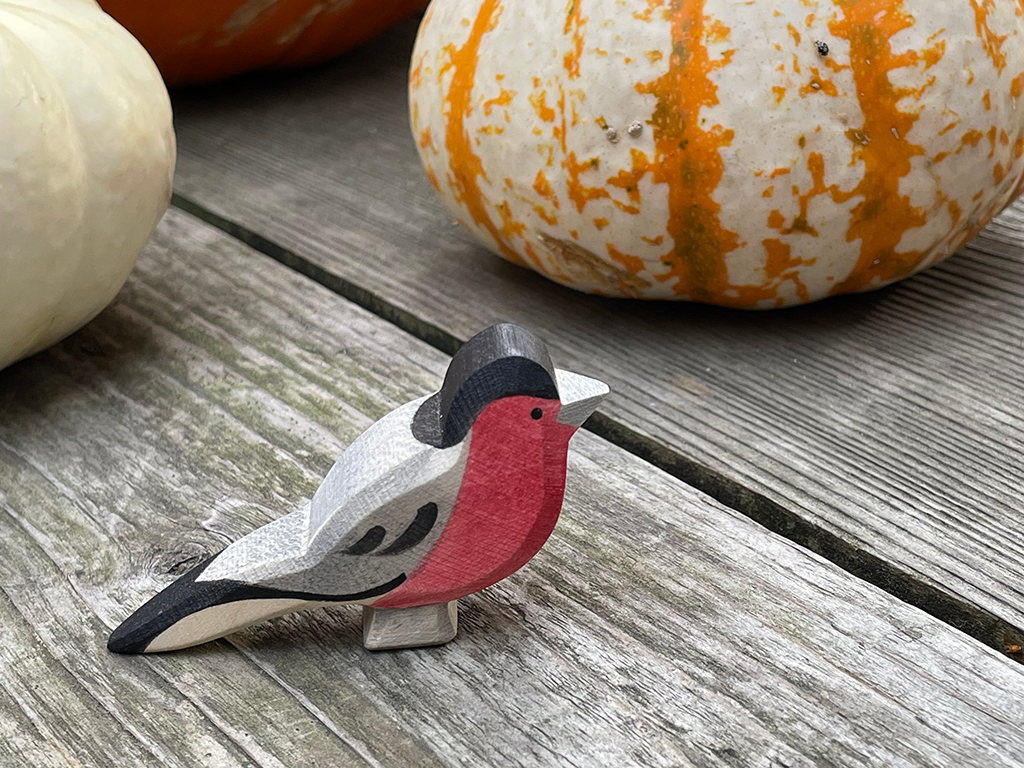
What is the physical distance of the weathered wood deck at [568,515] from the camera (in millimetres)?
709

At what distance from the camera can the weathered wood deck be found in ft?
2.33

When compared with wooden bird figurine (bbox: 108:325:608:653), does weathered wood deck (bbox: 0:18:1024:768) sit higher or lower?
lower

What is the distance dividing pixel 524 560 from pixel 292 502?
278 mm

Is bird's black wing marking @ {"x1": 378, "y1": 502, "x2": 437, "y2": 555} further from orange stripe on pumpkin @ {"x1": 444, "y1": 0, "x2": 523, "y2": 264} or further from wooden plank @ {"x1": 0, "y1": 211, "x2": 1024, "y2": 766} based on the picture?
orange stripe on pumpkin @ {"x1": 444, "y1": 0, "x2": 523, "y2": 264}

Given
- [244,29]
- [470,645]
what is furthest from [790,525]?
[244,29]

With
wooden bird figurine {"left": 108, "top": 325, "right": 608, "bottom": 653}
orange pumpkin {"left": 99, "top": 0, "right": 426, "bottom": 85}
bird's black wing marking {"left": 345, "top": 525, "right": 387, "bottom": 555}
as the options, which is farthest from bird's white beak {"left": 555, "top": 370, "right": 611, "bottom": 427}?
orange pumpkin {"left": 99, "top": 0, "right": 426, "bottom": 85}

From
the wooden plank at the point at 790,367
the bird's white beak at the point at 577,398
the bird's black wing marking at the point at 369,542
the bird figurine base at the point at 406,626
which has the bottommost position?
the wooden plank at the point at 790,367

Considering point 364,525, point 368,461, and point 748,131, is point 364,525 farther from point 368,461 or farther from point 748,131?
point 748,131

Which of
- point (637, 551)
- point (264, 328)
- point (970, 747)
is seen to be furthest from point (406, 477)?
point (264, 328)

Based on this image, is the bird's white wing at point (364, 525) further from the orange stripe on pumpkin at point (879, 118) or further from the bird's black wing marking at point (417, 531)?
the orange stripe on pumpkin at point (879, 118)

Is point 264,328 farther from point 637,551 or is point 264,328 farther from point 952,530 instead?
point 952,530

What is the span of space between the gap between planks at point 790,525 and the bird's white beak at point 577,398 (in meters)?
0.30

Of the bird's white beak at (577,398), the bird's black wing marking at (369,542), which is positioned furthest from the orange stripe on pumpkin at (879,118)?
the bird's black wing marking at (369,542)

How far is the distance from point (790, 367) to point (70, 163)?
701mm
